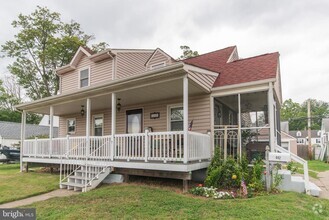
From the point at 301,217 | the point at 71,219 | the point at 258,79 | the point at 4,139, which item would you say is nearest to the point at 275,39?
the point at 258,79

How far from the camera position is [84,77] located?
1366 centimetres

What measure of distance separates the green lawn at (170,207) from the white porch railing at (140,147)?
1.14 m

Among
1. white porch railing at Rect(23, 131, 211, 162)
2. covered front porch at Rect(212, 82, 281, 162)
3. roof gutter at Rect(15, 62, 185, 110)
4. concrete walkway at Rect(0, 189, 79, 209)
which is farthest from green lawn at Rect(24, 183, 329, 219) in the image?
roof gutter at Rect(15, 62, 185, 110)

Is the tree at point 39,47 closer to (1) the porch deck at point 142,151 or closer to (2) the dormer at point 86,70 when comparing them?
(2) the dormer at point 86,70

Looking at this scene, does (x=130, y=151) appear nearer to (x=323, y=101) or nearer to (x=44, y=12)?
(x=44, y=12)

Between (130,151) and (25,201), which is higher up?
(130,151)

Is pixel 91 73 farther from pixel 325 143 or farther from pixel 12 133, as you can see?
pixel 325 143

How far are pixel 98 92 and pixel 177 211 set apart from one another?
5684 millimetres

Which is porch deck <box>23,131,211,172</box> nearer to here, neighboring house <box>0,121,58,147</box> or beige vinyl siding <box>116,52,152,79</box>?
beige vinyl siding <box>116,52,152,79</box>

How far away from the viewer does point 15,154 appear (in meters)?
18.1

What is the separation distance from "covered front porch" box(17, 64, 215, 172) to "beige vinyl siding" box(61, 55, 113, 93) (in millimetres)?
1702

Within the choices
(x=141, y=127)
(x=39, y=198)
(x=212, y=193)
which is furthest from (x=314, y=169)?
(x=39, y=198)

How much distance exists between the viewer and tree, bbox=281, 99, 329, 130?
189 feet

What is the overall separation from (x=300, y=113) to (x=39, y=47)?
56.6 meters
